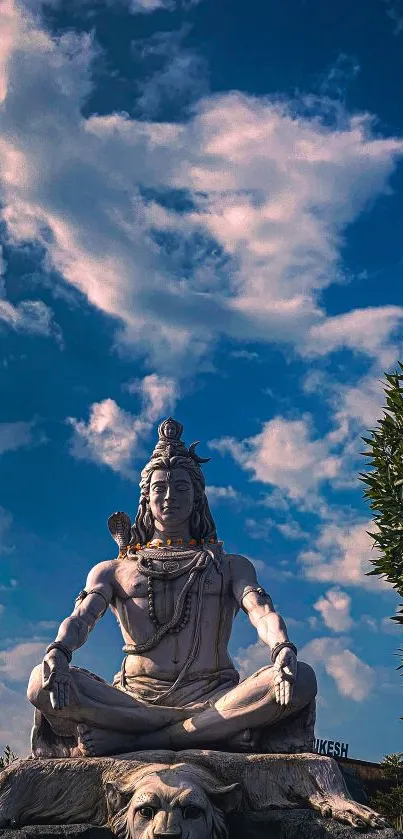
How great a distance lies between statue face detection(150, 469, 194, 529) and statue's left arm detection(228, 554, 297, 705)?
0.63m

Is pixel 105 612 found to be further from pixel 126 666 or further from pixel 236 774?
pixel 236 774

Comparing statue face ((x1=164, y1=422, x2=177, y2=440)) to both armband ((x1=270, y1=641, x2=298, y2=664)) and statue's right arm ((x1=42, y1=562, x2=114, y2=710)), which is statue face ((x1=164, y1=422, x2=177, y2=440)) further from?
armband ((x1=270, y1=641, x2=298, y2=664))

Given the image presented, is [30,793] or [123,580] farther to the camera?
[123,580]

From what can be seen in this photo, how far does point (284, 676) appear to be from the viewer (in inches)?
286

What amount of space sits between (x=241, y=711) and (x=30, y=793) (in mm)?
1686

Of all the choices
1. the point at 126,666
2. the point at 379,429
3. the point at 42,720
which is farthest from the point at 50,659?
the point at 379,429

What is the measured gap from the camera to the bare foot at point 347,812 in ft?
21.0

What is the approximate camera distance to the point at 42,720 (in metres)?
7.58

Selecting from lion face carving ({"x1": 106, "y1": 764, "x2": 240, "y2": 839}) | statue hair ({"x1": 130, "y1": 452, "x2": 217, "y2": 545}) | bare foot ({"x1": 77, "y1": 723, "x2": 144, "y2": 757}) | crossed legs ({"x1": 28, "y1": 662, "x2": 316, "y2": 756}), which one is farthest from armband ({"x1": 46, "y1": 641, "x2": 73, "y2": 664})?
statue hair ({"x1": 130, "y1": 452, "x2": 217, "y2": 545})

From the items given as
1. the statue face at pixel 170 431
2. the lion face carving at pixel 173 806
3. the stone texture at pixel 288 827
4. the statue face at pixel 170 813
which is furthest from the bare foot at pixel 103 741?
the statue face at pixel 170 431

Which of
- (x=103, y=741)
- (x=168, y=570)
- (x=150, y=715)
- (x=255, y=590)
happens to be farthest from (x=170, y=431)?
(x=103, y=741)

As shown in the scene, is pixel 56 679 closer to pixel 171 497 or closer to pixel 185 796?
pixel 185 796

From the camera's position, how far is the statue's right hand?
720 centimetres

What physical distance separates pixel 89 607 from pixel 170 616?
0.73 meters
